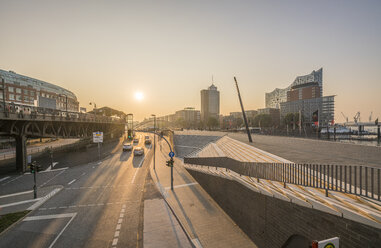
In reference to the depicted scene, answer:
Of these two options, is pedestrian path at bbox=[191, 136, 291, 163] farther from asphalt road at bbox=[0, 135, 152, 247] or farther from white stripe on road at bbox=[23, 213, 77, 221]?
white stripe on road at bbox=[23, 213, 77, 221]

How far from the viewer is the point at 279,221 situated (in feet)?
23.6

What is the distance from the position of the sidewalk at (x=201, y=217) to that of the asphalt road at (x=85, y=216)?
2.73m

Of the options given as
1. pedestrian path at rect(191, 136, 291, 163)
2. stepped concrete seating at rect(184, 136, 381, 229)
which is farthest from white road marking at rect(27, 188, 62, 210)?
stepped concrete seating at rect(184, 136, 381, 229)

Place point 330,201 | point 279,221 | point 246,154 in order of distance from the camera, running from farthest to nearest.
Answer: point 246,154, point 279,221, point 330,201

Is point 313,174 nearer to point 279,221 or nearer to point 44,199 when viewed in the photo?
point 279,221

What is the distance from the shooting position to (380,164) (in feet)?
28.6

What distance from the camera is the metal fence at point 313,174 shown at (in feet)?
19.2

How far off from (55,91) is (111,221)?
352 feet

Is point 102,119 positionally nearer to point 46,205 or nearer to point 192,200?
point 46,205

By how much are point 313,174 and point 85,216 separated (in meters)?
13.6

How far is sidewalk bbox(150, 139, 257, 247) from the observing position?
940 cm

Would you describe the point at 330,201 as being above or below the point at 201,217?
above

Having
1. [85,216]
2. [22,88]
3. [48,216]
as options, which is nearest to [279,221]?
[85,216]

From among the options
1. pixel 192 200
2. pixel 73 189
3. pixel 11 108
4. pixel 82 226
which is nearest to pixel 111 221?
pixel 82 226
